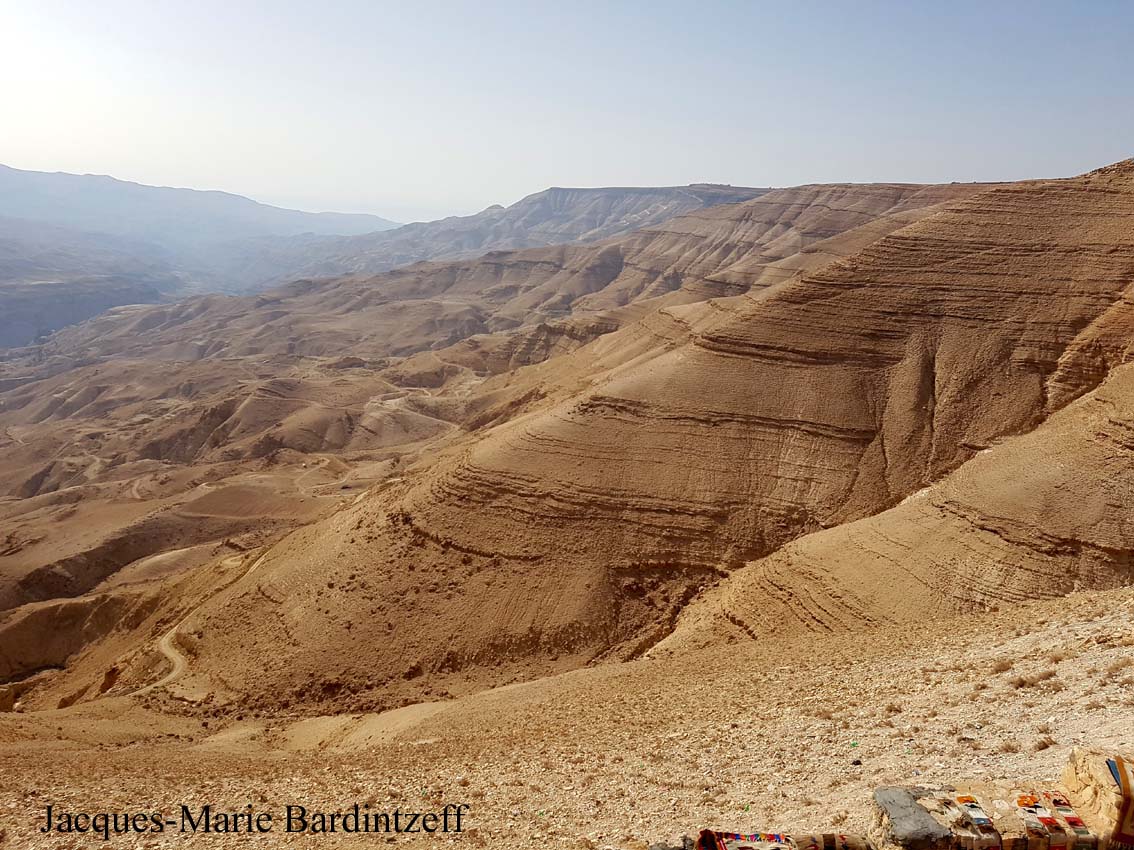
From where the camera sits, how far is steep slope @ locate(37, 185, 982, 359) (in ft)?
440

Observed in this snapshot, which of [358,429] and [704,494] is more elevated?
[704,494]

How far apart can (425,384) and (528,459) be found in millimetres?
69457

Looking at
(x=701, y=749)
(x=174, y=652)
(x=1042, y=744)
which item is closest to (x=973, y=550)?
(x=1042, y=744)

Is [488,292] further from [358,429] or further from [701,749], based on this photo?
[701,749]

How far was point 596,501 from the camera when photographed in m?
27.4

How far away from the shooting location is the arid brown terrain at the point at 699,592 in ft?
39.0

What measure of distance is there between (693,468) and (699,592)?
5.46m

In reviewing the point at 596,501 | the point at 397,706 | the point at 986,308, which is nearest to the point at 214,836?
the point at 397,706

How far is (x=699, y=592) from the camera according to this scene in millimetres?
25078

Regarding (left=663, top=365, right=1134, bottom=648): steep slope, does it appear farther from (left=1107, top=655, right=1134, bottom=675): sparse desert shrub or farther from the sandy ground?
(left=1107, top=655, right=1134, bottom=675): sparse desert shrub

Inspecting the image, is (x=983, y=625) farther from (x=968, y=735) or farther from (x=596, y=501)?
(x=596, y=501)

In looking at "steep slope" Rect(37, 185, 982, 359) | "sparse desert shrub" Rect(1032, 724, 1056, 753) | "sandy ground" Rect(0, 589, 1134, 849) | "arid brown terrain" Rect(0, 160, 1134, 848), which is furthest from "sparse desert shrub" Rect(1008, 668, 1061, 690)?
"steep slope" Rect(37, 185, 982, 359)

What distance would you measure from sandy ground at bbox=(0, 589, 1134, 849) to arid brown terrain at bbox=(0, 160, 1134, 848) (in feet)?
0.26

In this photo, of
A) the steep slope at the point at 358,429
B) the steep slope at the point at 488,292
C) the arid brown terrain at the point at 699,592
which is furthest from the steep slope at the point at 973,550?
the steep slope at the point at 488,292
